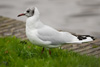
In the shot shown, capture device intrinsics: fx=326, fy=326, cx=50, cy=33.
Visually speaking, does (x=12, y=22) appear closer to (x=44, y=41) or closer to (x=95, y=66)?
(x=44, y=41)

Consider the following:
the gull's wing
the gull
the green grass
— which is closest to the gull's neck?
the gull

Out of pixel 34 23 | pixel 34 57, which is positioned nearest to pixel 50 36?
pixel 34 23

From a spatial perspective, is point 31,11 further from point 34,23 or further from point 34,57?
point 34,57

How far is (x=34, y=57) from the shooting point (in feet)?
22.8

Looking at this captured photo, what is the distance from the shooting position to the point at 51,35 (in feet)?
22.5

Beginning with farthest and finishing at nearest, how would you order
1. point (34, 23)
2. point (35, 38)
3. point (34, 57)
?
point (34, 57) < point (34, 23) < point (35, 38)

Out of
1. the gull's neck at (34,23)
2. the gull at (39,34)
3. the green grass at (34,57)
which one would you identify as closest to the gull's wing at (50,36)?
the gull at (39,34)

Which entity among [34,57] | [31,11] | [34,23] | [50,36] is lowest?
[34,57]

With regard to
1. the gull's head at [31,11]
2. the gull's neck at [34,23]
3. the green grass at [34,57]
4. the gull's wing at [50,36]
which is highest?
the gull's head at [31,11]

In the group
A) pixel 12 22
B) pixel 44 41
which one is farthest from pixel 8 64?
pixel 12 22

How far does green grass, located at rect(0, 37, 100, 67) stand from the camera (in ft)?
21.0

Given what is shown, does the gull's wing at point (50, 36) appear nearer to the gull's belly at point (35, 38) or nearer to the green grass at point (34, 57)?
the gull's belly at point (35, 38)

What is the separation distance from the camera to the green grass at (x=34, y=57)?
21.0 ft

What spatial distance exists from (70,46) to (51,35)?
4.73ft
